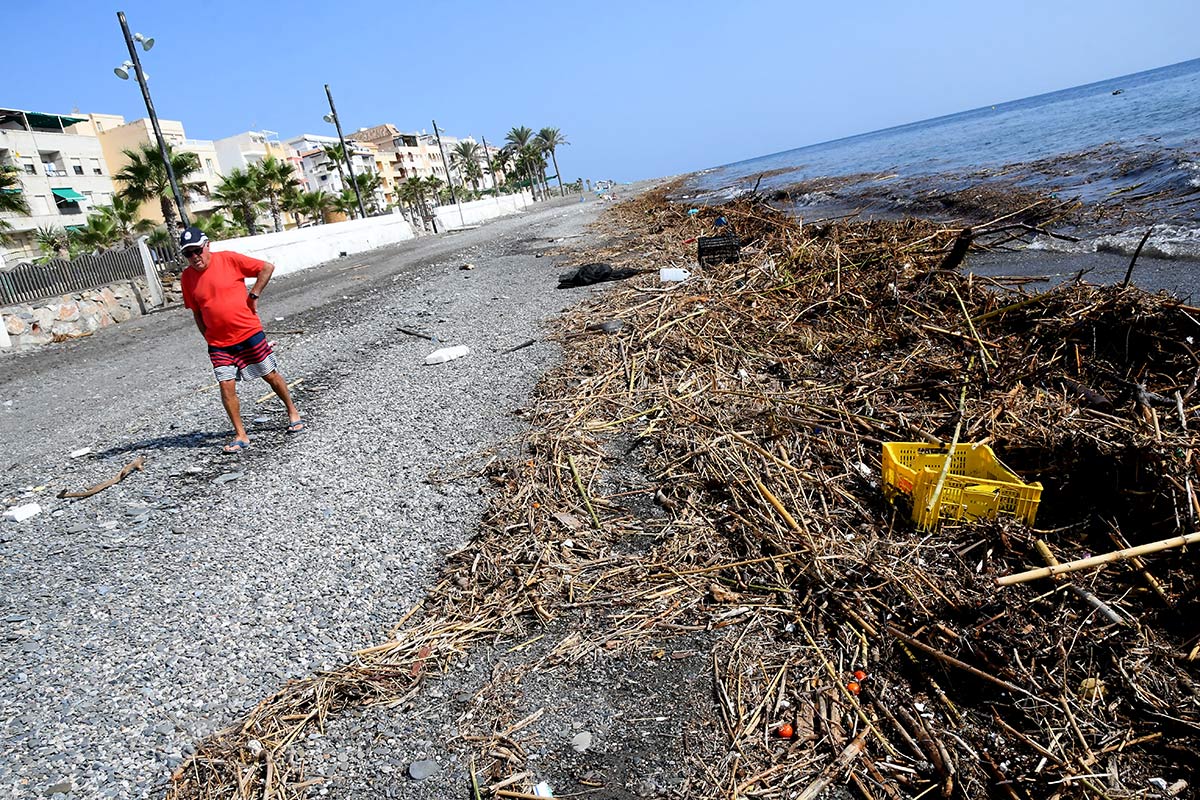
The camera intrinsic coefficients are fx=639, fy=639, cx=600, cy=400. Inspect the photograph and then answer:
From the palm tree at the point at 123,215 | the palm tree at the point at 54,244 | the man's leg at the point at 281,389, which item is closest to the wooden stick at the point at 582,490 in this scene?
the man's leg at the point at 281,389

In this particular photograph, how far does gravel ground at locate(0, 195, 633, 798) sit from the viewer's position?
256 cm

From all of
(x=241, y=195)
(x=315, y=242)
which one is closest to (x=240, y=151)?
(x=241, y=195)

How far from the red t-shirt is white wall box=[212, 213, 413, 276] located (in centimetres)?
1288

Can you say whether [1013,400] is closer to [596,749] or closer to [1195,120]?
[596,749]

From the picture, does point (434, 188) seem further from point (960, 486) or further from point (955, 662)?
point (955, 662)

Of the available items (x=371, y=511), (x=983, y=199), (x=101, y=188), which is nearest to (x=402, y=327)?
(x=371, y=511)

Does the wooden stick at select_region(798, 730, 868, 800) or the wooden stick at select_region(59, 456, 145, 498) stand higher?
the wooden stick at select_region(59, 456, 145, 498)

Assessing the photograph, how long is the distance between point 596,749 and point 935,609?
1.44 metres

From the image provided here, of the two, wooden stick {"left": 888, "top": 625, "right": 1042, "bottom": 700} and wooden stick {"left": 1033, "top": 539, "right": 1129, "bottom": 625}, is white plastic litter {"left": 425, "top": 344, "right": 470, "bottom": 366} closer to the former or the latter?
wooden stick {"left": 888, "top": 625, "right": 1042, "bottom": 700}

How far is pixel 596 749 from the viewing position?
2.24 metres

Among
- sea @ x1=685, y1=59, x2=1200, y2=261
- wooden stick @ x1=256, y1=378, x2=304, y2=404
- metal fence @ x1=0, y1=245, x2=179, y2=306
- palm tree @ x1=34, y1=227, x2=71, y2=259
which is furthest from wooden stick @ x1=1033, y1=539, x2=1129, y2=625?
palm tree @ x1=34, y1=227, x2=71, y2=259

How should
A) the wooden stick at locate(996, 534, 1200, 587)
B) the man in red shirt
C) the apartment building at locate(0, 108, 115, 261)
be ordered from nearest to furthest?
the wooden stick at locate(996, 534, 1200, 587), the man in red shirt, the apartment building at locate(0, 108, 115, 261)

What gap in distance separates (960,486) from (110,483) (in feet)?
19.1

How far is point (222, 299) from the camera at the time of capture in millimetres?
5000
